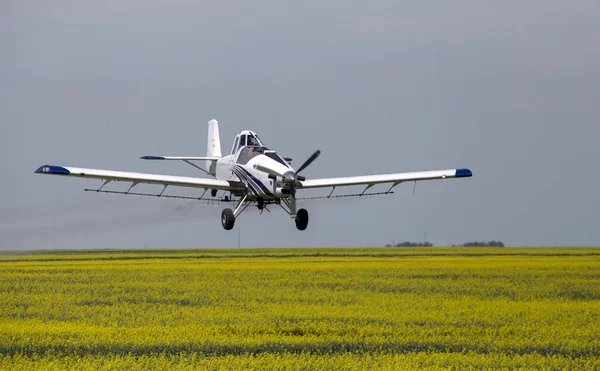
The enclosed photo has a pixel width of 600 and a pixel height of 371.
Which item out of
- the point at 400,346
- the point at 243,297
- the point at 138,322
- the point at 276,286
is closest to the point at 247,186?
the point at 276,286

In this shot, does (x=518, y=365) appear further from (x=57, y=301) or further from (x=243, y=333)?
(x=57, y=301)

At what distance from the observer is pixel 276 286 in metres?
35.6

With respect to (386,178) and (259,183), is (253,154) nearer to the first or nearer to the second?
(259,183)

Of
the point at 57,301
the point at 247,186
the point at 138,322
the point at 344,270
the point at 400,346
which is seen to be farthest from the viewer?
the point at 247,186

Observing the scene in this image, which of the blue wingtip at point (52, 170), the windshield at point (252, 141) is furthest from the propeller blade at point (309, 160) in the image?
the blue wingtip at point (52, 170)

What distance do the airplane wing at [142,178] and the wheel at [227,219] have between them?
2.47 meters

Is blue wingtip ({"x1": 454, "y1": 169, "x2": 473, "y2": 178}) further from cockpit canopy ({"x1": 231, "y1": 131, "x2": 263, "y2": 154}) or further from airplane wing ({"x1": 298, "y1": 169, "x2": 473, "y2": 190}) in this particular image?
cockpit canopy ({"x1": 231, "y1": 131, "x2": 263, "y2": 154})

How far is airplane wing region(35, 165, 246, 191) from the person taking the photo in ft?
162

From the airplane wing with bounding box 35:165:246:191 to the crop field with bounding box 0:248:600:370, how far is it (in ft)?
25.6

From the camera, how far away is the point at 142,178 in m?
52.4

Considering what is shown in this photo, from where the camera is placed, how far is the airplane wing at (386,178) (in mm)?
53469

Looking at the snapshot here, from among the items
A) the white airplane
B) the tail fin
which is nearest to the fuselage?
the white airplane

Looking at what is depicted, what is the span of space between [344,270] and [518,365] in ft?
89.6

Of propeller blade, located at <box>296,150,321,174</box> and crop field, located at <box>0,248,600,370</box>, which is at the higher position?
propeller blade, located at <box>296,150,321,174</box>
